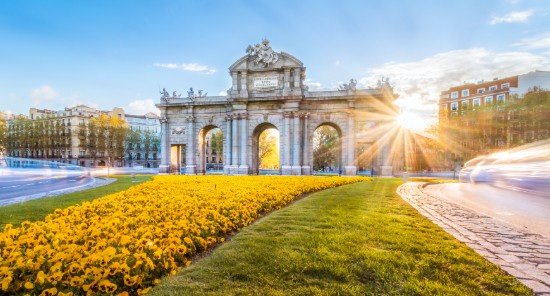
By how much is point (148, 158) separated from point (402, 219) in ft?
321

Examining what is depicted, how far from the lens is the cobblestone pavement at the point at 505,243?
14.9 ft

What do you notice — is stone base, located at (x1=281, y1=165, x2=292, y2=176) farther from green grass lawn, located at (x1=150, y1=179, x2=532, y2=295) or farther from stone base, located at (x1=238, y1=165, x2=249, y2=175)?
green grass lawn, located at (x1=150, y1=179, x2=532, y2=295)

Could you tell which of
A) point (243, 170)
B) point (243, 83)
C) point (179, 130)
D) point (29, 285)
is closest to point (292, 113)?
point (243, 83)

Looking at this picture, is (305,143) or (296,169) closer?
(296,169)

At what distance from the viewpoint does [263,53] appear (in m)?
36.9

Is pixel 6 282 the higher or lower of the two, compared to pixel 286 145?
lower

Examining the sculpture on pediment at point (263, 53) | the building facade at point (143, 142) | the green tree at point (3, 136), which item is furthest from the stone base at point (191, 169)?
the green tree at point (3, 136)

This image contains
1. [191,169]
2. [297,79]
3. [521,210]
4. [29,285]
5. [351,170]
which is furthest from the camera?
[191,169]

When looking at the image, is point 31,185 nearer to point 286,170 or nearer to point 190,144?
→ point 190,144

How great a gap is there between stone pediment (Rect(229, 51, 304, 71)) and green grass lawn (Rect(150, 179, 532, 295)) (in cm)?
3110

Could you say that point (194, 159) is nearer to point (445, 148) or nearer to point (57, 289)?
point (57, 289)

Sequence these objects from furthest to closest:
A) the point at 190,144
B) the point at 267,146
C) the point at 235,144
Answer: the point at 267,146
the point at 190,144
the point at 235,144

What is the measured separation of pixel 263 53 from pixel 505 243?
112ft

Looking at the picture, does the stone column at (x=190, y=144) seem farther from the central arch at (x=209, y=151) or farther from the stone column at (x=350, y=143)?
the stone column at (x=350, y=143)
